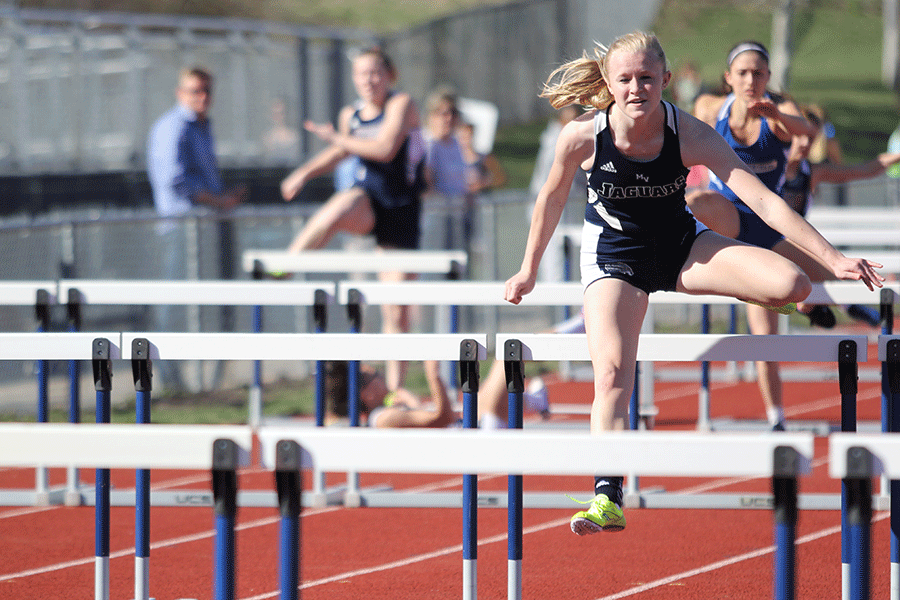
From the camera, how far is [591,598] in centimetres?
405

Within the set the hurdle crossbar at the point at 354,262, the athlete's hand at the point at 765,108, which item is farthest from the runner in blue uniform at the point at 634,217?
the hurdle crossbar at the point at 354,262

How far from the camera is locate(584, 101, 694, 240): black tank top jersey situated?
151 inches

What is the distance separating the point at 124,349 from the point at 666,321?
8.19 m

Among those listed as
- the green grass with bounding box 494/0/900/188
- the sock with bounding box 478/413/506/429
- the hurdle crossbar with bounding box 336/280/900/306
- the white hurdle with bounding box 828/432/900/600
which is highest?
the green grass with bounding box 494/0/900/188

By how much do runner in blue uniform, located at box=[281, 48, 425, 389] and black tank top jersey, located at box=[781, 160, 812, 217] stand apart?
2.04 meters

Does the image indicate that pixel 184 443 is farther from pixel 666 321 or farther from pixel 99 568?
pixel 666 321

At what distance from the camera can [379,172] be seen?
21.7ft

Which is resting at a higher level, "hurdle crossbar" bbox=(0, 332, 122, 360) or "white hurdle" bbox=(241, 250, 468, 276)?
"white hurdle" bbox=(241, 250, 468, 276)

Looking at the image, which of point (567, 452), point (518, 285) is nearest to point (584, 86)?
point (518, 285)

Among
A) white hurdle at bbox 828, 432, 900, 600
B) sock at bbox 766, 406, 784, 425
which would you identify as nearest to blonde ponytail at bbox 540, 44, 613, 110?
white hurdle at bbox 828, 432, 900, 600

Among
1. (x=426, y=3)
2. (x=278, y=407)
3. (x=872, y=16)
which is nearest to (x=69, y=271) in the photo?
(x=278, y=407)

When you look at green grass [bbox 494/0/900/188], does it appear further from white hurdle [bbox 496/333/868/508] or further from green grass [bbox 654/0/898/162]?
white hurdle [bbox 496/333/868/508]

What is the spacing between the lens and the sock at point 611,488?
136 inches

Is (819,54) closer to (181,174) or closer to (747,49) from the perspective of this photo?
(181,174)
